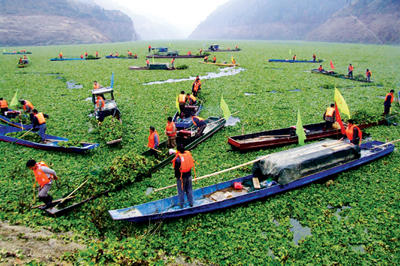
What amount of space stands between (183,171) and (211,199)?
189 centimetres

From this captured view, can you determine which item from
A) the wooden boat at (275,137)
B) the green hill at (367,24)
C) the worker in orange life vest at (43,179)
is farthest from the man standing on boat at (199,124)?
the green hill at (367,24)

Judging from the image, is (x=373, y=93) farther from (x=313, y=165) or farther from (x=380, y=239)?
(x=380, y=239)

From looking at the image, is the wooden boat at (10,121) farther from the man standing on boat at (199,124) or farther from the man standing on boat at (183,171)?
the man standing on boat at (183,171)

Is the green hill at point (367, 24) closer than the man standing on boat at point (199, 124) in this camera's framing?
No

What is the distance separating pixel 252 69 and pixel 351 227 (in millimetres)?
30301

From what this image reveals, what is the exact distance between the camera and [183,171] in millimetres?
7785

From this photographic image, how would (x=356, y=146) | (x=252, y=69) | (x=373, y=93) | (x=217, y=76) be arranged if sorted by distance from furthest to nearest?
1. (x=252, y=69)
2. (x=217, y=76)
3. (x=373, y=93)
4. (x=356, y=146)

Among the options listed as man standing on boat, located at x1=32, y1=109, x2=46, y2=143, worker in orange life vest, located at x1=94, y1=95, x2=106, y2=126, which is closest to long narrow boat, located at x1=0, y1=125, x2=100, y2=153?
man standing on boat, located at x1=32, y1=109, x2=46, y2=143

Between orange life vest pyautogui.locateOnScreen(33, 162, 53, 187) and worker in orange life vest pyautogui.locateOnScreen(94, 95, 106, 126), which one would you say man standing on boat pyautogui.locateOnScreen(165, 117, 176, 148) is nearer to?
orange life vest pyautogui.locateOnScreen(33, 162, 53, 187)

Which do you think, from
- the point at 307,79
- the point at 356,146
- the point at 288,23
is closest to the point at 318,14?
the point at 288,23

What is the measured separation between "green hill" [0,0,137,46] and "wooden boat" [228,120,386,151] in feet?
363

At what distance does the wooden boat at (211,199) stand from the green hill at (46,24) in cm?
11207

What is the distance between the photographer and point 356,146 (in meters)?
10.6

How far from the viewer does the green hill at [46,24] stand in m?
95.6
